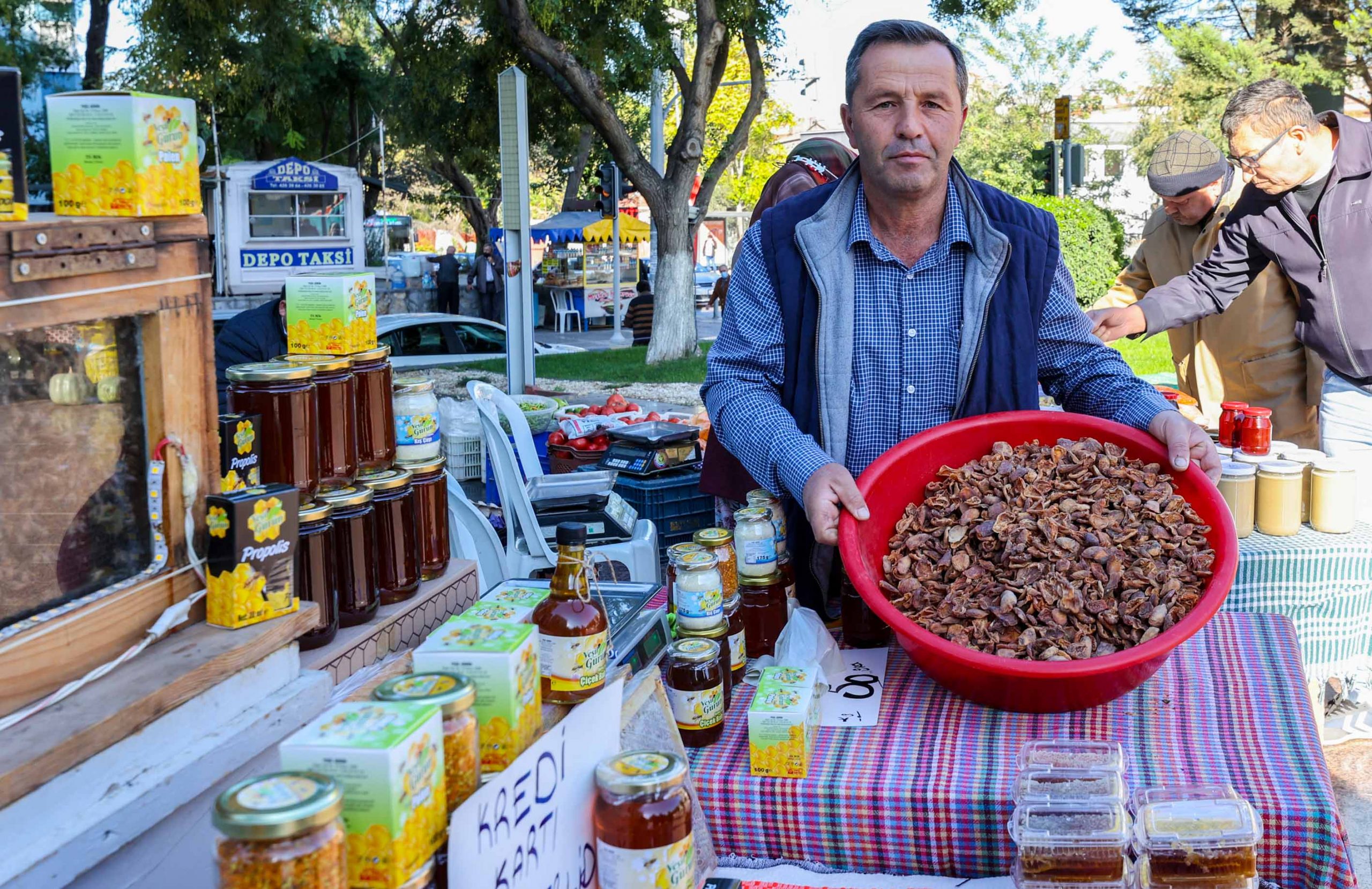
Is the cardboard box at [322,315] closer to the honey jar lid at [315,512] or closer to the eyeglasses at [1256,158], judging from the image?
the honey jar lid at [315,512]

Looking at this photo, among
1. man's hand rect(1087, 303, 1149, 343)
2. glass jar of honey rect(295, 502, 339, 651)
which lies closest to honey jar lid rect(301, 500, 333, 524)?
glass jar of honey rect(295, 502, 339, 651)

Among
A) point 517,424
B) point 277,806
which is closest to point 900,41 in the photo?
point 277,806

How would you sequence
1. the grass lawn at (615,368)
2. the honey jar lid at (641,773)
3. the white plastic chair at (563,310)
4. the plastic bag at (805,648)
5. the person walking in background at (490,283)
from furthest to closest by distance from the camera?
the white plastic chair at (563,310), the person walking in background at (490,283), the grass lawn at (615,368), the plastic bag at (805,648), the honey jar lid at (641,773)

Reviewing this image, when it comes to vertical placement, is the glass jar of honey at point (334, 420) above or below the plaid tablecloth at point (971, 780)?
above

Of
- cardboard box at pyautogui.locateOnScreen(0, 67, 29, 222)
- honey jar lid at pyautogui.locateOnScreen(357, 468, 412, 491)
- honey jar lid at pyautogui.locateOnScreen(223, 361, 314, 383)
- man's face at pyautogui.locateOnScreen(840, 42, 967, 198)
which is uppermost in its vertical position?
man's face at pyautogui.locateOnScreen(840, 42, 967, 198)

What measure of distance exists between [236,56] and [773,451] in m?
18.9

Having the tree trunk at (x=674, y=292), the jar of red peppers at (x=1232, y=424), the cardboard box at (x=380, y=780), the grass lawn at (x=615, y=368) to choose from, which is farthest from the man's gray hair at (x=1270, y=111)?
the tree trunk at (x=674, y=292)

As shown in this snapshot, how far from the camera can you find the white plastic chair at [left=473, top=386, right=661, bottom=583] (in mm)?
4633

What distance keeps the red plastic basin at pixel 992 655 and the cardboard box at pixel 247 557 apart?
1.00 metres

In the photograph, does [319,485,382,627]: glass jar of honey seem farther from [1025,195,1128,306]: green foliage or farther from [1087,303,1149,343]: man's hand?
[1025,195,1128,306]: green foliage

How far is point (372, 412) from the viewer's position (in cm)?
231

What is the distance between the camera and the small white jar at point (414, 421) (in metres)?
2.44

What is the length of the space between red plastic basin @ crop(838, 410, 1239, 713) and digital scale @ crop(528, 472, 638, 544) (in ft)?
7.47

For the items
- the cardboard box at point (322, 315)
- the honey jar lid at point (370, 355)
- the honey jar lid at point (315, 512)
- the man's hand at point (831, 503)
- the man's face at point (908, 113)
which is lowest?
the man's hand at point (831, 503)
